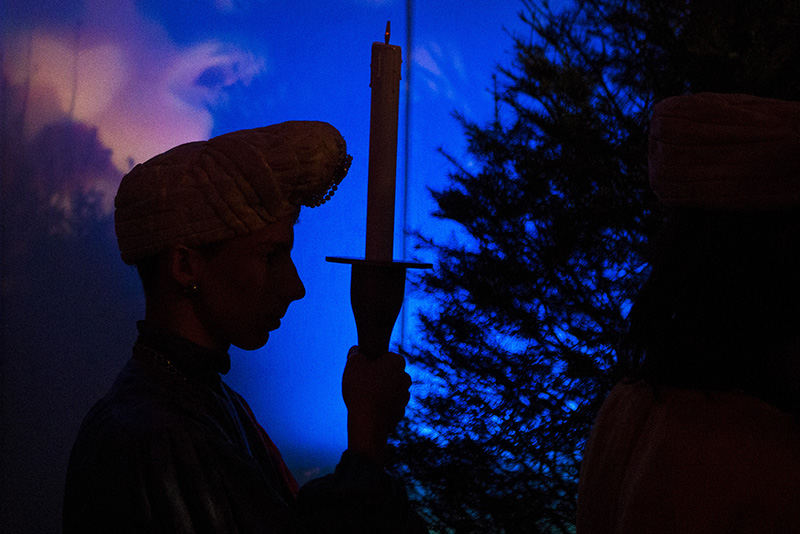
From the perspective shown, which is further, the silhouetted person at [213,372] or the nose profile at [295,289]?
the nose profile at [295,289]

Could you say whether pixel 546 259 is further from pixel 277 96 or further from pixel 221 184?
pixel 277 96

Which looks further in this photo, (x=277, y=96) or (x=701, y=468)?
(x=277, y=96)

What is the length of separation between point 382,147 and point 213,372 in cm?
47

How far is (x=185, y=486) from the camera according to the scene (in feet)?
2.92

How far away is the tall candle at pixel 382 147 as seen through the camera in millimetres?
896

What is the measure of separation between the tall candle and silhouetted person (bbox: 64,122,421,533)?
0.49ft

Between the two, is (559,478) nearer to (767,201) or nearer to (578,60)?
(578,60)

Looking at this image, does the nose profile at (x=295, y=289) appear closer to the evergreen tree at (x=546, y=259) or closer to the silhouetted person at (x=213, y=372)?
the silhouetted person at (x=213, y=372)

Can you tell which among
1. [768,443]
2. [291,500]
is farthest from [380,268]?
[768,443]

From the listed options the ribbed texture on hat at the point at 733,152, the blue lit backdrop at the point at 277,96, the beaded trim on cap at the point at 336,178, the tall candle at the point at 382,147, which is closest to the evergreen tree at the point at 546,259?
the ribbed texture on hat at the point at 733,152

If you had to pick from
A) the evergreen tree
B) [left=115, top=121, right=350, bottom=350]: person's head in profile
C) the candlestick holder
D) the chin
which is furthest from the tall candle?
the evergreen tree

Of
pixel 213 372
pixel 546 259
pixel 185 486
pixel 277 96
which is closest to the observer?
pixel 185 486

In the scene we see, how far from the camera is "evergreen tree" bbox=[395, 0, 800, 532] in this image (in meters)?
1.92

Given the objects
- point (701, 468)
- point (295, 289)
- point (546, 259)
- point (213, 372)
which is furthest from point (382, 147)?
point (546, 259)
